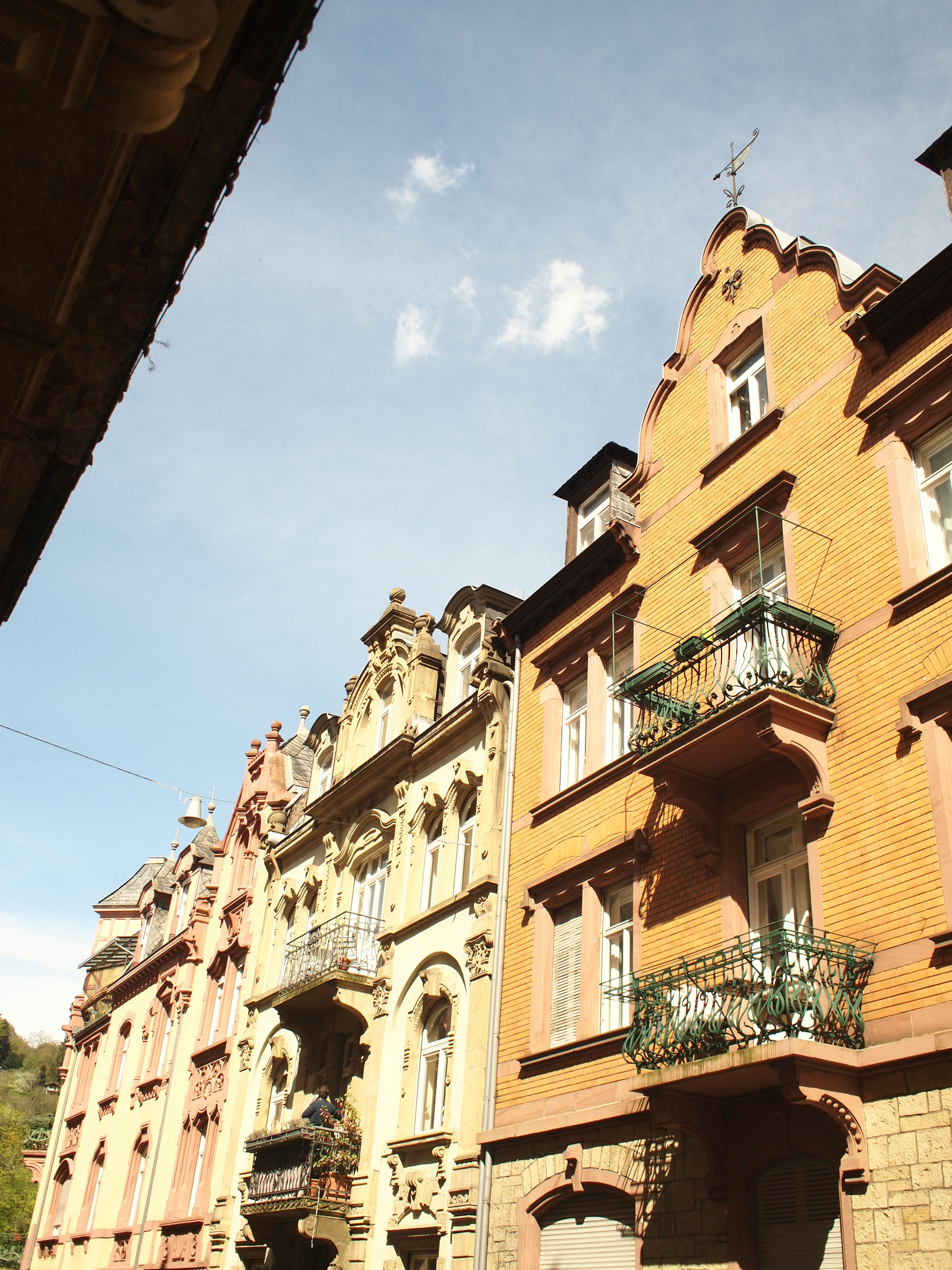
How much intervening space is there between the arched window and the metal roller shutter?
36.7ft

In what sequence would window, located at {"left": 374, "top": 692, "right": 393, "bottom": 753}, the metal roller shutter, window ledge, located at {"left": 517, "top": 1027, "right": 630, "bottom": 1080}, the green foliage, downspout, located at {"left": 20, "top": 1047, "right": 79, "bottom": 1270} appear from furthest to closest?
1. the green foliage
2. downspout, located at {"left": 20, "top": 1047, "right": 79, "bottom": 1270}
3. window, located at {"left": 374, "top": 692, "right": 393, "bottom": 753}
4. window ledge, located at {"left": 517, "top": 1027, "right": 630, "bottom": 1080}
5. the metal roller shutter

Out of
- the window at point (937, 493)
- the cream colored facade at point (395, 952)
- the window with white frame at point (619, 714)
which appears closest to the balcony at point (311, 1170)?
the cream colored facade at point (395, 952)

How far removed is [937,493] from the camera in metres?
12.1

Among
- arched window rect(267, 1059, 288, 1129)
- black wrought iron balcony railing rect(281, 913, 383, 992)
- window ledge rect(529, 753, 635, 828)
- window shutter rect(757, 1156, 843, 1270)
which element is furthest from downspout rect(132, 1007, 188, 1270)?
window shutter rect(757, 1156, 843, 1270)

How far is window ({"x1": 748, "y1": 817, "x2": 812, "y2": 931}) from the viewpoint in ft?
38.9

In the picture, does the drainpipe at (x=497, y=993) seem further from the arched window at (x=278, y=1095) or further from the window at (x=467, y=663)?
the arched window at (x=278, y=1095)

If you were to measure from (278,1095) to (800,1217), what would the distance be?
16.4 meters

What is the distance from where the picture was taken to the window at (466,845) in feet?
62.7

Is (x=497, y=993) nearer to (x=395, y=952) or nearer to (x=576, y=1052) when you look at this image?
(x=576, y=1052)

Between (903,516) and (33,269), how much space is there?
950 cm

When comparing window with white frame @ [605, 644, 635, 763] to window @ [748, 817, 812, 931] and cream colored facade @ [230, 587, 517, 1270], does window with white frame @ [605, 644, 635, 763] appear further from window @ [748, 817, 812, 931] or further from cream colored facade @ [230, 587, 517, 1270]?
window @ [748, 817, 812, 931]

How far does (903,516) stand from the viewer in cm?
1205

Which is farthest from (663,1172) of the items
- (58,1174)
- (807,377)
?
(58,1174)

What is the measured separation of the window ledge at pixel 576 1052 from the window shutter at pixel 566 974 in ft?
0.56
